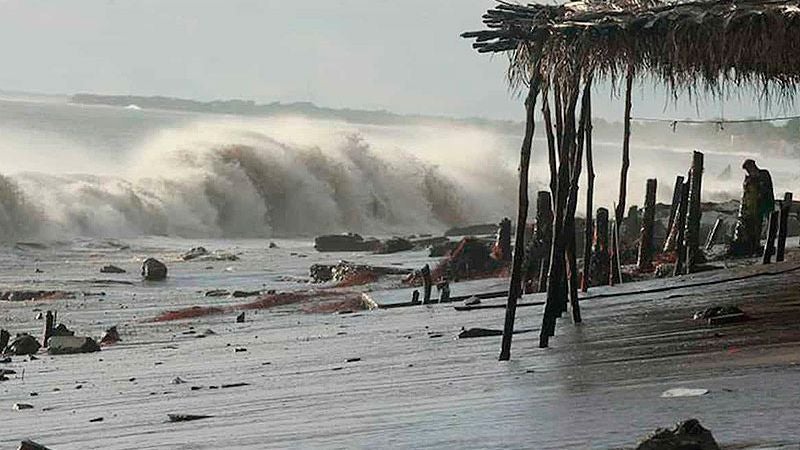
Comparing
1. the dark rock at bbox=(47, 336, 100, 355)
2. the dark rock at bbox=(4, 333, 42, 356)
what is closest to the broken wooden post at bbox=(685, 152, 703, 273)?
the dark rock at bbox=(47, 336, 100, 355)

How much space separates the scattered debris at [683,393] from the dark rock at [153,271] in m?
21.3

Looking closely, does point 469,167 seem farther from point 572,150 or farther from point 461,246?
point 572,150

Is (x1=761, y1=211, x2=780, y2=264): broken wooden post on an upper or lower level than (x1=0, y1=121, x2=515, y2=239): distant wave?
upper

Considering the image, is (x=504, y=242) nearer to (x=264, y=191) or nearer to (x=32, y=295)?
(x=32, y=295)

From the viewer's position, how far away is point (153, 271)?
29.4 m

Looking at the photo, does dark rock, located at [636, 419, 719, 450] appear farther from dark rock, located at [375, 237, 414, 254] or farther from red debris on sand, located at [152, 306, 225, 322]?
dark rock, located at [375, 237, 414, 254]

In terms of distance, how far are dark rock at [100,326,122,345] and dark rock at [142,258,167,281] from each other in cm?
1125

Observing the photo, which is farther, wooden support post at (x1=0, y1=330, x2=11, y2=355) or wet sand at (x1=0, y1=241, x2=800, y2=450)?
wooden support post at (x1=0, y1=330, x2=11, y2=355)

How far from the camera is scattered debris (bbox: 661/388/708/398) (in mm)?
8555

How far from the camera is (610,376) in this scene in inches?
390

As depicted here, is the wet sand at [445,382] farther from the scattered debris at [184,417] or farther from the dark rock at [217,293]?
the dark rock at [217,293]

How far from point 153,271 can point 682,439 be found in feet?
78.1

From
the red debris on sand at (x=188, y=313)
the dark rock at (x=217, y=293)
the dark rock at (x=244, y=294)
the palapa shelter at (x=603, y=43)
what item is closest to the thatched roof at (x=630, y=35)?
the palapa shelter at (x=603, y=43)

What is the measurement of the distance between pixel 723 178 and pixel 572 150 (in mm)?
63923
